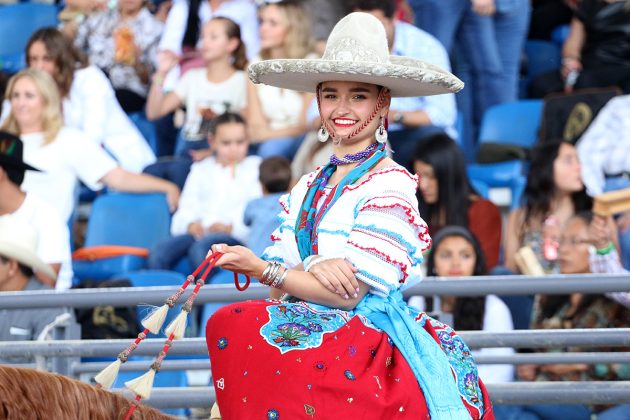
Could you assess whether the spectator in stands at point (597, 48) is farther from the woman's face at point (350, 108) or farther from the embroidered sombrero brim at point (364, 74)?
the woman's face at point (350, 108)

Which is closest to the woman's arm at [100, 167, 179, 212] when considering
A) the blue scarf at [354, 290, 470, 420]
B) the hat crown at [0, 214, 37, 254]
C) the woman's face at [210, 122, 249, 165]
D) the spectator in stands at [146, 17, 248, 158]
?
the woman's face at [210, 122, 249, 165]

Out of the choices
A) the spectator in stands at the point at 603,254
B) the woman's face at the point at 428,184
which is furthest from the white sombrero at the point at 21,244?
the spectator in stands at the point at 603,254

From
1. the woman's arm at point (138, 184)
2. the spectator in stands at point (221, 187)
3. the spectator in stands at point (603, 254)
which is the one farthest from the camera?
the woman's arm at point (138, 184)

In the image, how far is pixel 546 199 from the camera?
8094mm

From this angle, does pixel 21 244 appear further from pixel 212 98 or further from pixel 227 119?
pixel 212 98

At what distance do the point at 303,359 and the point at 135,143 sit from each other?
20.6ft

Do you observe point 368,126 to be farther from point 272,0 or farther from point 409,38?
point 272,0

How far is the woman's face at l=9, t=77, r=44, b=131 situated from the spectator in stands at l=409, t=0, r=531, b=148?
2.68 metres

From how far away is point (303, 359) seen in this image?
12.1 feet

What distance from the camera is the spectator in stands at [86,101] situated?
9.73m

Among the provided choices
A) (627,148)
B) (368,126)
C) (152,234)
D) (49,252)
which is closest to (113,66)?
(152,234)

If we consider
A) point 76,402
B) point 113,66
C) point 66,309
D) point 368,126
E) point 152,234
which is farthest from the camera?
point 113,66

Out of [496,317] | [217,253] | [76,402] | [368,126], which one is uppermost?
[368,126]

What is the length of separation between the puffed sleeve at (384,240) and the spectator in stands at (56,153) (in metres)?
5.29
